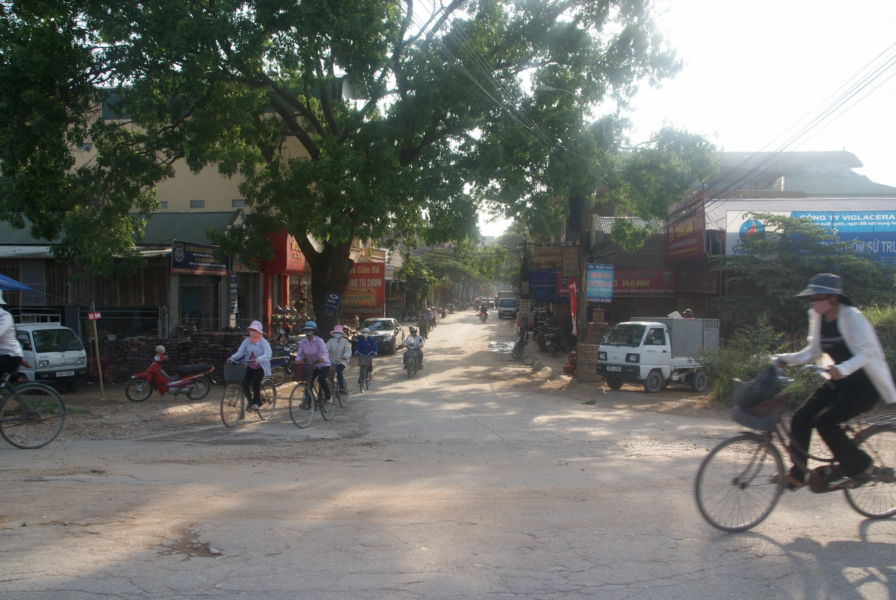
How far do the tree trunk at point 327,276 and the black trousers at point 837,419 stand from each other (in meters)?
15.6

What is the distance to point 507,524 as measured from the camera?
206 inches

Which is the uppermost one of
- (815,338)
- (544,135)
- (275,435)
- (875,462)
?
(544,135)

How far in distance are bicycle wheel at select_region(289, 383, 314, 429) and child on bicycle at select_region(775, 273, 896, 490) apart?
7831mm

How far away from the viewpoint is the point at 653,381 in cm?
1705

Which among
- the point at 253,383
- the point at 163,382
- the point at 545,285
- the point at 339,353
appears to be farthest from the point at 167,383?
the point at 545,285

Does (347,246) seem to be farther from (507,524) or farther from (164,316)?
(507,524)

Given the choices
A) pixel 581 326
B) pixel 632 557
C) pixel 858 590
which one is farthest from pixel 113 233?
pixel 858 590

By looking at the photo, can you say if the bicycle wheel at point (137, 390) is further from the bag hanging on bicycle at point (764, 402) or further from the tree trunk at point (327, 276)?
the bag hanging on bicycle at point (764, 402)

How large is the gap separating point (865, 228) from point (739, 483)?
21.5m

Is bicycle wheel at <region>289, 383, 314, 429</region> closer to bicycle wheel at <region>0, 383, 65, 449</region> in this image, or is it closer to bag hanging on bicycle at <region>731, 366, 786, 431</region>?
bicycle wheel at <region>0, 383, 65, 449</region>

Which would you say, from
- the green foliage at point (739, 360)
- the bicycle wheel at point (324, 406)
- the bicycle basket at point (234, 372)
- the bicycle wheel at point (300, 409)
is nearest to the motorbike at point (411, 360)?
the bicycle wheel at point (324, 406)

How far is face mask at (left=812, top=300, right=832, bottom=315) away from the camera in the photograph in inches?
200

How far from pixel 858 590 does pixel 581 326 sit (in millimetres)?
17463

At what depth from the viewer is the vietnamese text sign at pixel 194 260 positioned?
18109 mm
